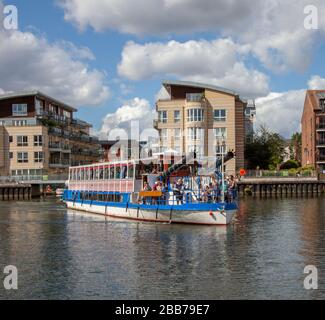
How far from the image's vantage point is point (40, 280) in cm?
2509

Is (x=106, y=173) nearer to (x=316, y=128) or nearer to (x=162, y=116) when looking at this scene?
(x=162, y=116)

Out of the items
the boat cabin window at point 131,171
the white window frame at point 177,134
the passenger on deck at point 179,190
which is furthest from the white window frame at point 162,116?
the passenger on deck at point 179,190

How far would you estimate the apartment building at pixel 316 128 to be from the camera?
111 metres

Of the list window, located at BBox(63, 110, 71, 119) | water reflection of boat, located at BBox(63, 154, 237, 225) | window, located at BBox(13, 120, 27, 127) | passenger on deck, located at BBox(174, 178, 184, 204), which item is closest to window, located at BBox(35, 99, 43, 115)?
window, located at BBox(13, 120, 27, 127)

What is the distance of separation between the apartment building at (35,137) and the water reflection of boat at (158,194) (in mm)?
53908

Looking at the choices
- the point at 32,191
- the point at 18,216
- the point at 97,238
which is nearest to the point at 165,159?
the point at 97,238

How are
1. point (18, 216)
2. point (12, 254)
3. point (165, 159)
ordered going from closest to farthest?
point (12, 254), point (165, 159), point (18, 216)

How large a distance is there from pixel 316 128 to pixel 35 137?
188 ft

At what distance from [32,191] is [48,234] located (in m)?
65.4

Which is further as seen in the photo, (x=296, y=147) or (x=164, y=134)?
(x=296, y=147)

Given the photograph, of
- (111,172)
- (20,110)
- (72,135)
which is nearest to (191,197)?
(111,172)

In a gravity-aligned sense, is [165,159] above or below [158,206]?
above

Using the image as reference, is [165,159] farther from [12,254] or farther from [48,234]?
[12,254]

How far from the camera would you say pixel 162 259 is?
1171 inches
